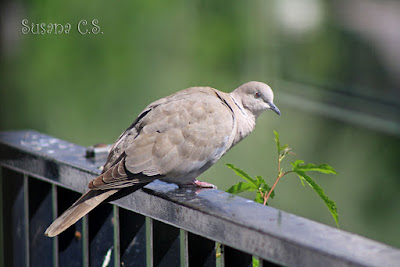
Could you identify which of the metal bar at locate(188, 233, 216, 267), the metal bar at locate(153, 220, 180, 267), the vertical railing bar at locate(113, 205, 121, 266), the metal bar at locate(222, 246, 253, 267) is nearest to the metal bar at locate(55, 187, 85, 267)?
the vertical railing bar at locate(113, 205, 121, 266)

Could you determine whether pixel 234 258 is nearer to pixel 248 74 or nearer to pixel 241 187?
pixel 241 187

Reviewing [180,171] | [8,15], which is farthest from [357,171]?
[180,171]

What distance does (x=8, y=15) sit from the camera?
20.7 ft

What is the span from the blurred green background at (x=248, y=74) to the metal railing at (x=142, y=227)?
339 cm

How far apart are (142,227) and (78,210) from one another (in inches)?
6.5

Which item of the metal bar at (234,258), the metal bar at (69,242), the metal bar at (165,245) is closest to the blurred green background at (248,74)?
the metal bar at (69,242)

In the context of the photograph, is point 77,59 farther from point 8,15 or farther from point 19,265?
point 19,265

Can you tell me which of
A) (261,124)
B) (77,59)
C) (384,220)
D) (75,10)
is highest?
(75,10)

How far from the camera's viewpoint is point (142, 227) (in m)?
1.86

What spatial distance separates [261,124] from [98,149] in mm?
3831

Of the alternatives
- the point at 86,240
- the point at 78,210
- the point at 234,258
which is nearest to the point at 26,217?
the point at 86,240

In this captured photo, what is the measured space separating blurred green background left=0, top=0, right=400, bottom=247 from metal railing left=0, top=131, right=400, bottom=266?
3392mm

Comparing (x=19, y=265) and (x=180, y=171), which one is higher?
(x=180, y=171)

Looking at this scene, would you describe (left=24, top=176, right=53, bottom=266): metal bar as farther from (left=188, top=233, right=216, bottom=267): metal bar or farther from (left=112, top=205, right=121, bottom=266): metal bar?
(left=188, top=233, right=216, bottom=267): metal bar
